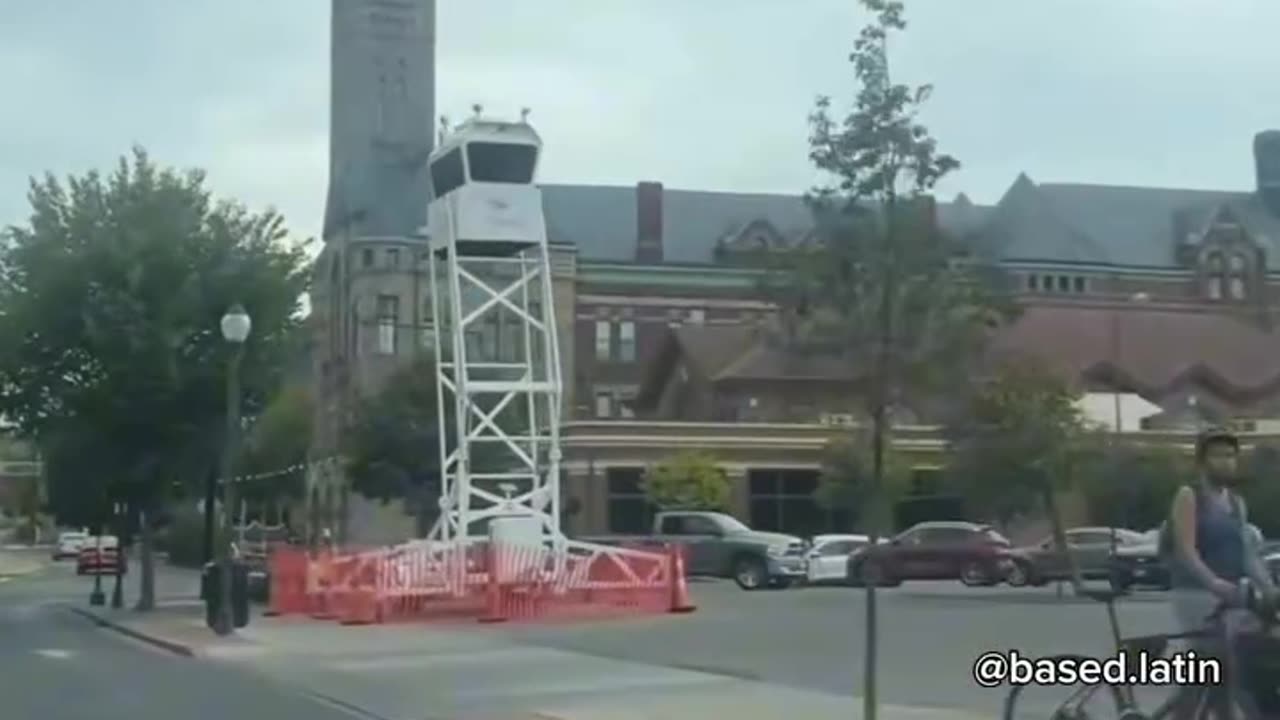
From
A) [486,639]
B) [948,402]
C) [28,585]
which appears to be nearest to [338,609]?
[486,639]

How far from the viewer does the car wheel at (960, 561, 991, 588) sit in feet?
163

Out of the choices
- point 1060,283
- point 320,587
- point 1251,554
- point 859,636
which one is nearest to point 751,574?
point 320,587

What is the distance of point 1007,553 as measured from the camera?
49812 millimetres

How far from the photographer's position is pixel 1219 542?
11273mm

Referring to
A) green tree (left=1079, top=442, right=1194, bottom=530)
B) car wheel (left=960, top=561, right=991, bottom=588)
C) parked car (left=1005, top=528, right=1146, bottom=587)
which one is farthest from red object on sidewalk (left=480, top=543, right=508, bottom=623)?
green tree (left=1079, top=442, right=1194, bottom=530)

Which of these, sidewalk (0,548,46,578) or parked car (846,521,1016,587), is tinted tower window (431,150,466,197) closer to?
parked car (846,521,1016,587)

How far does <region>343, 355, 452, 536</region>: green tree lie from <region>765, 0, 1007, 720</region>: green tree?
54.7m

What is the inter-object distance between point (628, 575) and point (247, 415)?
12216 millimetres

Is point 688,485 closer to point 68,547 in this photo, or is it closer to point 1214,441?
point 68,547

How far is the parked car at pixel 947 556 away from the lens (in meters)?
49.8

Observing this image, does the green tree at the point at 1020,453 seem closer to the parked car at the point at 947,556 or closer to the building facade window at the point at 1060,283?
the parked car at the point at 947,556

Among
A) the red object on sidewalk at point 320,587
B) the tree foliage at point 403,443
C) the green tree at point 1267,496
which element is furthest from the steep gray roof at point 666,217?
the red object on sidewalk at point 320,587

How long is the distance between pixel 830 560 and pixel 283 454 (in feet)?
180

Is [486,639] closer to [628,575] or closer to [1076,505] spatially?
[628,575]
